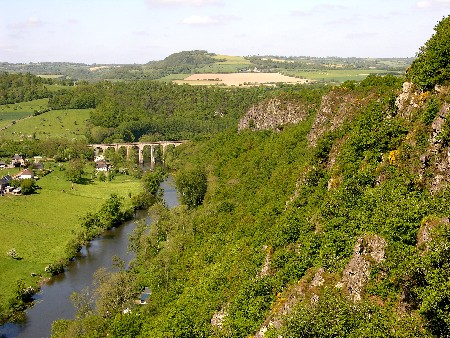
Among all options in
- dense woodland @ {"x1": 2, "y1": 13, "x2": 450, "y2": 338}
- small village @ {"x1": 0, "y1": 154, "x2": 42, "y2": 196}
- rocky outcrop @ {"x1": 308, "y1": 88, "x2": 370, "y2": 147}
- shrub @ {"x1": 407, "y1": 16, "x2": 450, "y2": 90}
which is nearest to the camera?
dense woodland @ {"x1": 2, "y1": 13, "x2": 450, "y2": 338}

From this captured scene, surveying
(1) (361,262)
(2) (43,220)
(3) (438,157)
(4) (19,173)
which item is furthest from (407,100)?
(4) (19,173)

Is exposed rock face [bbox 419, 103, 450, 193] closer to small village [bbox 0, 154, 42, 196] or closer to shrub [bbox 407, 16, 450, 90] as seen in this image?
shrub [bbox 407, 16, 450, 90]

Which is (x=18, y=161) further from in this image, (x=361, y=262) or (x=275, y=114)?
(x=361, y=262)

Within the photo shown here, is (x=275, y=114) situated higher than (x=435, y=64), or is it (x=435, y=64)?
(x=435, y=64)

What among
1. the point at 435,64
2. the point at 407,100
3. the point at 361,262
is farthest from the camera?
the point at 407,100

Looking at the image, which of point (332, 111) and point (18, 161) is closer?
point (332, 111)

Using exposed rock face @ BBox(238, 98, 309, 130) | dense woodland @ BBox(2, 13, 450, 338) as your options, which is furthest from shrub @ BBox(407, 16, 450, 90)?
exposed rock face @ BBox(238, 98, 309, 130)
